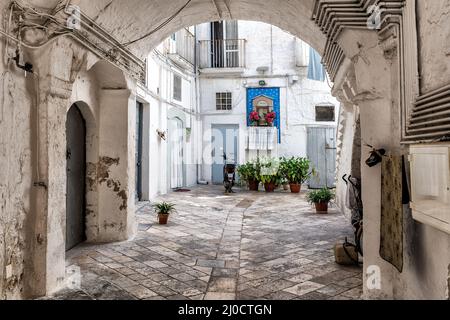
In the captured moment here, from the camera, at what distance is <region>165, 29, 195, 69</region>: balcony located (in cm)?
1330

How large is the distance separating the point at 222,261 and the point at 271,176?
8.78 m

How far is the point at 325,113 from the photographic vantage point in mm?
15914

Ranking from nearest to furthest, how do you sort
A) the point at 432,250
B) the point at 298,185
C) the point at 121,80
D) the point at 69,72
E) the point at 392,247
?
the point at 432,250 → the point at 392,247 → the point at 69,72 → the point at 121,80 → the point at 298,185

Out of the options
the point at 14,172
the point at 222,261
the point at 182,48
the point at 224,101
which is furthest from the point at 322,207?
the point at 182,48

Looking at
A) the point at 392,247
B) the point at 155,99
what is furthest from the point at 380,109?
the point at 155,99

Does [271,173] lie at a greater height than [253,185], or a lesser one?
greater

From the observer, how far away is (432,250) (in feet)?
9.19

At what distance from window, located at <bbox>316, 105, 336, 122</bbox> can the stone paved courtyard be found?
8.20 m

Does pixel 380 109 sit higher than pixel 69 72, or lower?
lower

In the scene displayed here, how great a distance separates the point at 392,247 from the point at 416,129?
112cm

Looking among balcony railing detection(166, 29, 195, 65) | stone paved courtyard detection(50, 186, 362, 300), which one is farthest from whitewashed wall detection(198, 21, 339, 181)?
stone paved courtyard detection(50, 186, 362, 300)

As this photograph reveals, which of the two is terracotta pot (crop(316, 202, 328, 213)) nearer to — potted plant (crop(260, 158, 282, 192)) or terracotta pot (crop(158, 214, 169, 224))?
terracotta pot (crop(158, 214, 169, 224))

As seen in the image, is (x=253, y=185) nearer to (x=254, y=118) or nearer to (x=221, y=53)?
(x=254, y=118)
